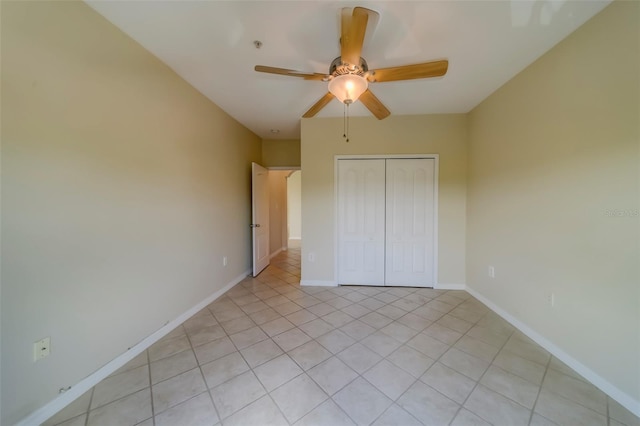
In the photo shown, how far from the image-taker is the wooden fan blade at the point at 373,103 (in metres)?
2.00

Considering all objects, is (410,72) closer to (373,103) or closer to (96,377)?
(373,103)

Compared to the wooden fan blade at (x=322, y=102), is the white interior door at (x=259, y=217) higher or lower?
lower

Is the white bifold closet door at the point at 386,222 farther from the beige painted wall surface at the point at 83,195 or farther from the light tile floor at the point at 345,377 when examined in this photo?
the beige painted wall surface at the point at 83,195

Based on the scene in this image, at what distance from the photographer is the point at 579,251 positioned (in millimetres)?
1707

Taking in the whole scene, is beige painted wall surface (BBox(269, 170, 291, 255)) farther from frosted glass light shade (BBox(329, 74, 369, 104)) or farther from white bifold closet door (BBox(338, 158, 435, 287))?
frosted glass light shade (BBox(329, 74, 369, 104))


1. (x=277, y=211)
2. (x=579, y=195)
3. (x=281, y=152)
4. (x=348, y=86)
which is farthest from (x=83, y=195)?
(x=277, y=211)

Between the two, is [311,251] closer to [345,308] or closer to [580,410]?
[345,308]

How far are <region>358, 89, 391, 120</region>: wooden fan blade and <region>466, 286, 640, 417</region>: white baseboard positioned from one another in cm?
252

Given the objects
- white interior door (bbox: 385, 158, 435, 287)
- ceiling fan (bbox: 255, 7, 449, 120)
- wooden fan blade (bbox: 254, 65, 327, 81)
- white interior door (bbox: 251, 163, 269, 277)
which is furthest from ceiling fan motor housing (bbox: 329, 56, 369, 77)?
white interior door (bbox: 251, 163, 269, 277)

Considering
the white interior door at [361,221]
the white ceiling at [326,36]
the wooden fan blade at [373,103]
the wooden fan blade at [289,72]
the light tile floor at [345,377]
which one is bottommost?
the light tile floor at [345,377]

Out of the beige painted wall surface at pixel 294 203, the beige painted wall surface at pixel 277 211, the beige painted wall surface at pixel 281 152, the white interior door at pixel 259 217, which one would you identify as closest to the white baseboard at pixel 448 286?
the white interior door at pixel 259 217

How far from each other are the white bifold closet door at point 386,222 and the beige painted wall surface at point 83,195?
2132mm

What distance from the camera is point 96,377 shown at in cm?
158

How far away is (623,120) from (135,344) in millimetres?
3879
